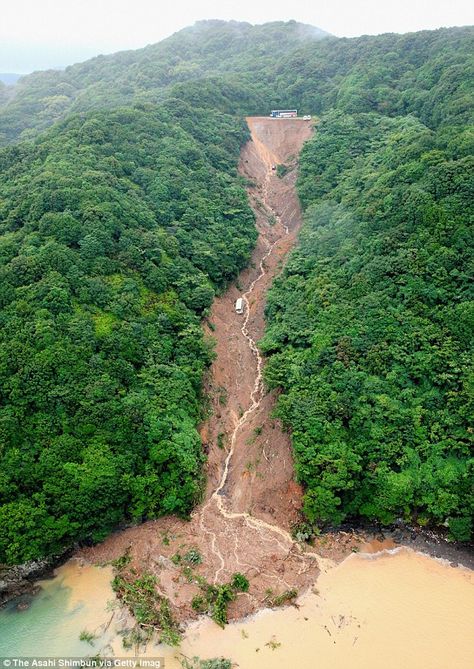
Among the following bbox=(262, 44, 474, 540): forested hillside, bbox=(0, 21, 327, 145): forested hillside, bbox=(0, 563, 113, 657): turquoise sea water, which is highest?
bbox=(0, 21, 327, 145): forested hillside

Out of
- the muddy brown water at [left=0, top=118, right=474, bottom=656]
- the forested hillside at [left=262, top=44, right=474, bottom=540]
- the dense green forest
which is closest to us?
the muddy brown water at [left=0, top=118, right=474, bottom=656]

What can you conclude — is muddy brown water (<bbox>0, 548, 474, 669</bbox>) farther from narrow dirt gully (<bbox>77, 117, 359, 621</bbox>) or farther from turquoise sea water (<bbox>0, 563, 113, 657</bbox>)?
narrow dirt gully (<bbox>77, 117, 359, 621</bbox>)

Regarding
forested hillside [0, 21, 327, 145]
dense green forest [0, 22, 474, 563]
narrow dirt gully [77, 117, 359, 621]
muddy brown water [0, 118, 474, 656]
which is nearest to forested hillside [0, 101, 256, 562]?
dense green forest [0, 22, 474, 563]

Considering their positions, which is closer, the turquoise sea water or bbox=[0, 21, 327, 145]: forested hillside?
the turquoise sea water

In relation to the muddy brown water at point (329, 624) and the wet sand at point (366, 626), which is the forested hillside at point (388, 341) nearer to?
the wet sand at point (366, 626)

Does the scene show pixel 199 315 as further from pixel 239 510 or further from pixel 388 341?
pixel 239 510

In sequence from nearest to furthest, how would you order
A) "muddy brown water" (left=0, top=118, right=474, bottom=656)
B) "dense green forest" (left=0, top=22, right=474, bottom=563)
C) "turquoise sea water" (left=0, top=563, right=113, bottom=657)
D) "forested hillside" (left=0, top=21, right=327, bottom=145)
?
"muddy brown water" (left=0, top=118, right=474, bottom=656)
"turquoise sea water" (left=0, top=563, right=113, bottom=657)
"dense green forest" (left=0, top=22, right=474, bottom=563)
"forested hillside" (left=0, top=21, right=327, bottom=145)

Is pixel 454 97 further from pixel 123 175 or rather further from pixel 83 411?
pixel 83 411
